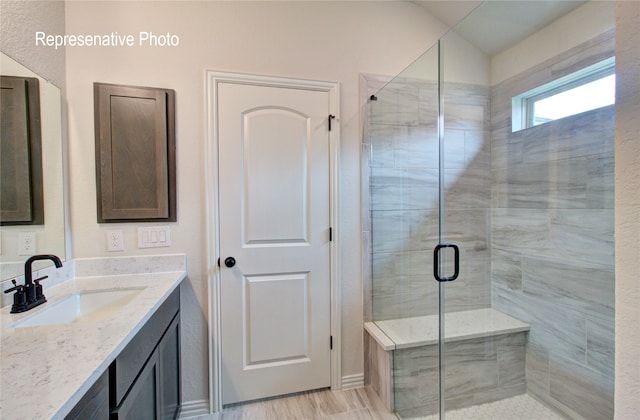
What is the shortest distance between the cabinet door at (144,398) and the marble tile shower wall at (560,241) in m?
2.13

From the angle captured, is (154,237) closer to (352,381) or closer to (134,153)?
(134,153)

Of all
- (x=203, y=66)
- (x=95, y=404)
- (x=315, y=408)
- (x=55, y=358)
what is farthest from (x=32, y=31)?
(x=315, y=408)

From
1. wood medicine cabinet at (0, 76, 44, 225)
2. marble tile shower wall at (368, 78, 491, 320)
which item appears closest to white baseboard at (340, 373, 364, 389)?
marble tile shower wall at (368, 78, 491, 320)

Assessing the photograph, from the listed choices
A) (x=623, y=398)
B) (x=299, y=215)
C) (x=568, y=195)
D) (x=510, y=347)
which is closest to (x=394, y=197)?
(x=299, y=215)

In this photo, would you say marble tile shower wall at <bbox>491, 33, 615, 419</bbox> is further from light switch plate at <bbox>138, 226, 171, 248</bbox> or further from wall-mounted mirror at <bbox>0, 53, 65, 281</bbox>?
wall-mounted mirror at <bbox>0, 53, 65, 281</bbox>

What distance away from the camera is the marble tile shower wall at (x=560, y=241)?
1.44 metres

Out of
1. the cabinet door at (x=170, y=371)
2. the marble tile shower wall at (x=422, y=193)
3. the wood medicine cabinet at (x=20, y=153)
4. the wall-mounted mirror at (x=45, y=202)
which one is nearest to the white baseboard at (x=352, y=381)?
the marble tile shower wall at (x=422, y=193)

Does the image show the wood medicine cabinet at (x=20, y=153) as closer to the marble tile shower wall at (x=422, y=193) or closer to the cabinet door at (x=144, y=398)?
the cabinet door at (x=144, y=398)

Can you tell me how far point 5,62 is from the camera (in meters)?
1.18

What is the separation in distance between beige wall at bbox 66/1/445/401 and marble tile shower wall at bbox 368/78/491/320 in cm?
17

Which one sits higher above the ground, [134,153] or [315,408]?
[134,153]

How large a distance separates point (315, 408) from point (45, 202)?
6.25 feet

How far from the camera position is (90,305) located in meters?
1.35

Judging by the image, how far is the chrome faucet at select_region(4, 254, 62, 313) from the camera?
3.47ft
